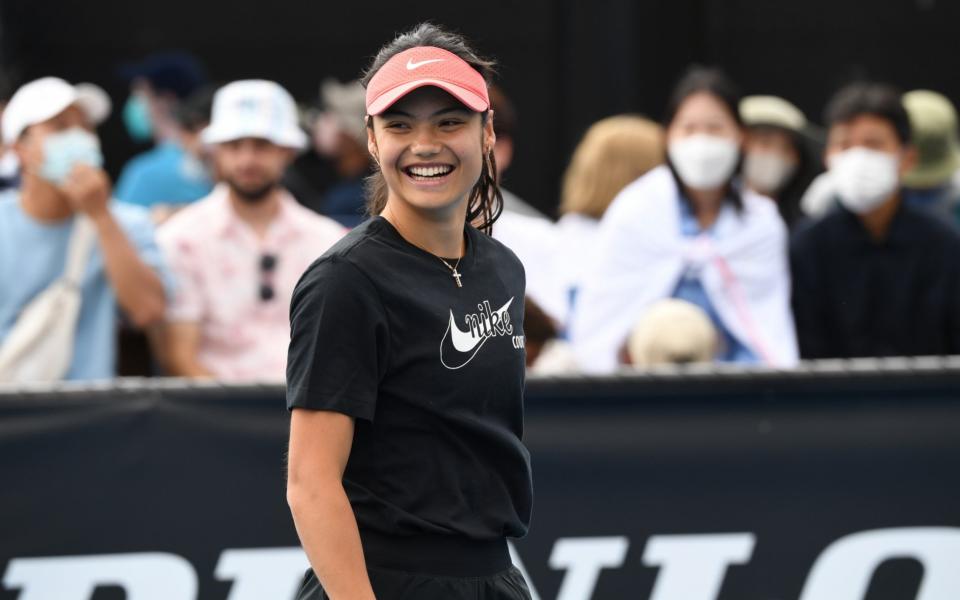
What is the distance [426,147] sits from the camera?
8.45 ft

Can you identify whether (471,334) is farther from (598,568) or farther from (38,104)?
(38,104)

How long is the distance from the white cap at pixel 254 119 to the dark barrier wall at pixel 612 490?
5.26ft

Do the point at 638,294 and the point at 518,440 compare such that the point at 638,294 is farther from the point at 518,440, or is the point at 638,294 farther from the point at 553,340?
the point at 518,440

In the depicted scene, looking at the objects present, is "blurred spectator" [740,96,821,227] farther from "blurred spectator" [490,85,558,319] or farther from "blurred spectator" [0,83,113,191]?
"blurred spectator" [0,83,113,191]

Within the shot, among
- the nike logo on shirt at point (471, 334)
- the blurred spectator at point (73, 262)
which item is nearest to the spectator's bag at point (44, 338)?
the blurred spectator at point (73, 262)

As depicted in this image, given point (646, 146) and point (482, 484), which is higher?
point (646, 146)

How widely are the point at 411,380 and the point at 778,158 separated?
4.58 metres

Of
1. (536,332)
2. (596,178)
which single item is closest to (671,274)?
(536,332)

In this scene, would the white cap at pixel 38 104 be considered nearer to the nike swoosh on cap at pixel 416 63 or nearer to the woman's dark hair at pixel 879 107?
the woman's dark hair at pixel 879 107

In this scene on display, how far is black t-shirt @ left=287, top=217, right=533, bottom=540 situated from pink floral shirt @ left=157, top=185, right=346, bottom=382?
104 inches

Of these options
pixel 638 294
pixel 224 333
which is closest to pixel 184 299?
pixel 224 333

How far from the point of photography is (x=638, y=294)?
5.53m

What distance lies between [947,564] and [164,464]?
2020 mm

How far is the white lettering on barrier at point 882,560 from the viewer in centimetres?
423
